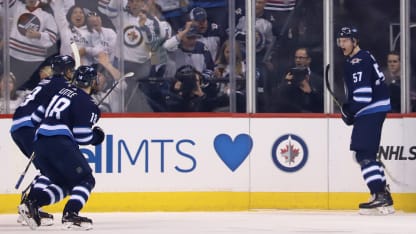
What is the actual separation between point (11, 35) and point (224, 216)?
101 inches

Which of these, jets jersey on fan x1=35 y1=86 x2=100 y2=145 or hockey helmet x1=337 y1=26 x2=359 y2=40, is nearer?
jets jersey on fan x1=35 y1=86 x2=100 y2=145

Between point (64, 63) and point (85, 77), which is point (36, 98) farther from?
point (85, 77)

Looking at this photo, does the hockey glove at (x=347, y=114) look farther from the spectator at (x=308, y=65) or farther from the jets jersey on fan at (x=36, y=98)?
the jets jersey on fan at (x=36, y=98)

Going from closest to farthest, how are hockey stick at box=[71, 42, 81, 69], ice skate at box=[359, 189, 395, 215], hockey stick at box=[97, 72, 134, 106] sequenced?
hockey stick at box=[71, 42, 81, 69] → ice skate at box=[359, 189, 395, 215] → hockey stick at box=[97, 72, 134, 106]

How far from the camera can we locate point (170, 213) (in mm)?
11547

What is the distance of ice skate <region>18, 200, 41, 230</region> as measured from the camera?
9.63m

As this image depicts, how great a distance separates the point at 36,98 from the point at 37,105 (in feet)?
0.18

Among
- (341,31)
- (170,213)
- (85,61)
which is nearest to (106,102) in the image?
(85,61)

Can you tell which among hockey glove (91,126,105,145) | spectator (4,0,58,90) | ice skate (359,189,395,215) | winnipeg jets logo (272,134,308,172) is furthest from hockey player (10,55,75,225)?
ice skate (359,189,395,215)

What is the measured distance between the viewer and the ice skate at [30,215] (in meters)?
9.63

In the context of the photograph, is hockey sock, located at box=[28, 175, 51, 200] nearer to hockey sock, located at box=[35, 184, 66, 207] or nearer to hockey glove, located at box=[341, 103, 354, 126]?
hockey sock, located at box=[35, 184, 66, 207]

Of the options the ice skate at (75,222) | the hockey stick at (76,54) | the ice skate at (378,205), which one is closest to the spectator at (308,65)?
the ice skate at (378,205)

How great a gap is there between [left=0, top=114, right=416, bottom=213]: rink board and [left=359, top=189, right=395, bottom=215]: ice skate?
2.23 ft

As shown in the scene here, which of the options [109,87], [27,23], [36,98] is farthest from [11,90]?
[36,98]
